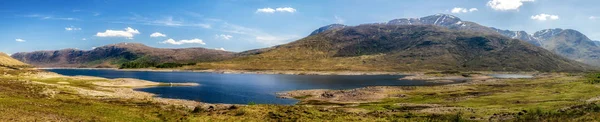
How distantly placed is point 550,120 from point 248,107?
1300 inches

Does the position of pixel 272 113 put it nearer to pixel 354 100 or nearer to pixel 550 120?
pixel 550 120

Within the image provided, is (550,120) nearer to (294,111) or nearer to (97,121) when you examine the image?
(294,111)

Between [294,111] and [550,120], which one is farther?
[294,111]

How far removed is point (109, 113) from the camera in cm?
4728

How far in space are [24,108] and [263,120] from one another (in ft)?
83.9

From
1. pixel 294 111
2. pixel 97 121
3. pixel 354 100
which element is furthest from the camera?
pixel 354 100

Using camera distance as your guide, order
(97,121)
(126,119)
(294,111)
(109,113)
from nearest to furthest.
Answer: (97,121), (126,119), (109,113), (294,111)

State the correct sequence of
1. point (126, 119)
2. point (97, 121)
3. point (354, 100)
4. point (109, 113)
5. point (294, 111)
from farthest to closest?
point (354, 100) < point (294, 111) < point (109, 113) < point (126, 119) < point (97, 121)

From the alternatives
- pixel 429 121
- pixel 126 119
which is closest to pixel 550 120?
pixel 429 121

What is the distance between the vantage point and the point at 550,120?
138ft

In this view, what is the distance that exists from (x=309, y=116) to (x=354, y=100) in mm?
56266

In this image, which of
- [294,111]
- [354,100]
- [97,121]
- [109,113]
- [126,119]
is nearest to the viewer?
[97,121]

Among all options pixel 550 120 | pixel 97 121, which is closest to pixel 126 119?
pixel 97 121

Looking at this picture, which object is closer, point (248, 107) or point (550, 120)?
point (550, 120)
